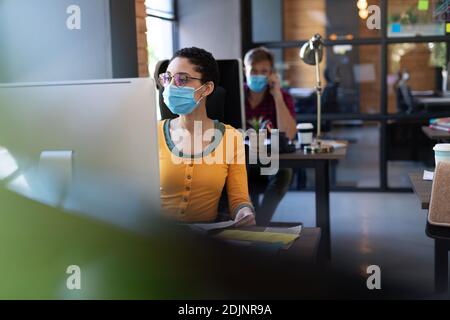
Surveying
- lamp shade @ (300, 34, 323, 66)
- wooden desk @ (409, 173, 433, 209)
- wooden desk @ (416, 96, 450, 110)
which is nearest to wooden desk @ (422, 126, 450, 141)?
wooden desk @ (416, 96, 450, 110)

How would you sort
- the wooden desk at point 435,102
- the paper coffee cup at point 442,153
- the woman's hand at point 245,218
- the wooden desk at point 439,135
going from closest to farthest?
the woman's hand at point 245,218
the paper coffee cup at point 442,153
the wooden desk at point 439,135
the wooden desk at point 435,102

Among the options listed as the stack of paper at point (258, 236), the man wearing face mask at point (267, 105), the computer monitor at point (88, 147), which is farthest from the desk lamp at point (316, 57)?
the computer monitor at point (88, 147)

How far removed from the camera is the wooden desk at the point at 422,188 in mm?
1908

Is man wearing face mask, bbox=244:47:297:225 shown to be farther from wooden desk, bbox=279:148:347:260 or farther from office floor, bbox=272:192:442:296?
office floor, bbox=272:192:442:296

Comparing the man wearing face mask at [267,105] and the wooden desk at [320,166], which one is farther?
the man wearing face mask at [267,105]

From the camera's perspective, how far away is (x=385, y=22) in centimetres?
473

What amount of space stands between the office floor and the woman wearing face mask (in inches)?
16.2

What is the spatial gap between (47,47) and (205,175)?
0.66 metres

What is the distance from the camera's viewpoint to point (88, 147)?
1143mm

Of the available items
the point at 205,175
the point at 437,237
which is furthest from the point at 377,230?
the point at 205,175

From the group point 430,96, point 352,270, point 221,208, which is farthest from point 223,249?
point 430,96

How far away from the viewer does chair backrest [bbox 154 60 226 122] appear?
1.78 meters

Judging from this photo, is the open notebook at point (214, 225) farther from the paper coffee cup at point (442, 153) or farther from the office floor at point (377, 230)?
the paper coffee cup at point (442, 153)

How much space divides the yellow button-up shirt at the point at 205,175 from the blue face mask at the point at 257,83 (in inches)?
53.7
